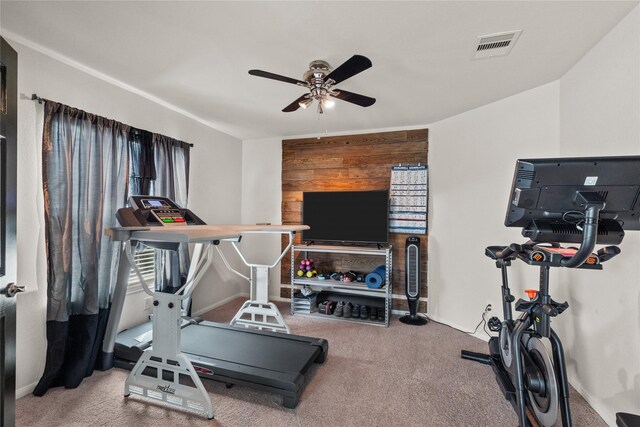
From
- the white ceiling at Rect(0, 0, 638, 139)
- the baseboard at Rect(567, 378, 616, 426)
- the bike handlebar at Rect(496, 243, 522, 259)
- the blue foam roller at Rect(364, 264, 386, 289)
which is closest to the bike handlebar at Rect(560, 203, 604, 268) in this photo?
the bike handlebar at Rect(496, 243, 522, 259)

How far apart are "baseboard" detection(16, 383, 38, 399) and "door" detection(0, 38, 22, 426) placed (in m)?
0.89

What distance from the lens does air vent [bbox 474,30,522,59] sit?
1.87 metres

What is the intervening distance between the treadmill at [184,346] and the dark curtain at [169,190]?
19.6 inches

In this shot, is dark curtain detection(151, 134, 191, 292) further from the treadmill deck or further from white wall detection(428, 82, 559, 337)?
white wall detection(428, 82, 559, 337)

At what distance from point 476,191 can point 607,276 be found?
143 cm

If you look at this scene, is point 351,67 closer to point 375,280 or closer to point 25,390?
point 375,280

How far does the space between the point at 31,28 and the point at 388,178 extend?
11.4 feet

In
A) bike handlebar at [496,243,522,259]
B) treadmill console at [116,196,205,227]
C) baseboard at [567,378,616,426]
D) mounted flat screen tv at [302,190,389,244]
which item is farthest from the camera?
mounted flat screen tv at [302,190,389,244]

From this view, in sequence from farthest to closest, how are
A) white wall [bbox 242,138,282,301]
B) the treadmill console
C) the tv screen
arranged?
white wall [bbox 242,138,282,301] < the treadmill console < the tv screen

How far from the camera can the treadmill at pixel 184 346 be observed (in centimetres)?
186

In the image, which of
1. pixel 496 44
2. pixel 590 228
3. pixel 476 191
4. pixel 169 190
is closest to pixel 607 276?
pixel 590 228

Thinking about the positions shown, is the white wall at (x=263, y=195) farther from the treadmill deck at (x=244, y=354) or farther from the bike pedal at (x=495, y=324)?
the bike pedal at (x=495, y=324)

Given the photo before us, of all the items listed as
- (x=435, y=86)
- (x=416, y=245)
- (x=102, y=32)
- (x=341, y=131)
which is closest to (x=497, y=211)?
(x=416, y=245)

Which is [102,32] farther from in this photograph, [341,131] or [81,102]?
[341,131]
